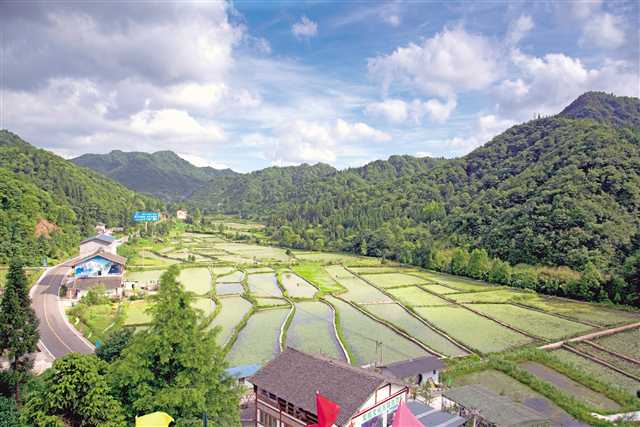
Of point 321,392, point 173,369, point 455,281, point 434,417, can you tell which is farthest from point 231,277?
point 173,369

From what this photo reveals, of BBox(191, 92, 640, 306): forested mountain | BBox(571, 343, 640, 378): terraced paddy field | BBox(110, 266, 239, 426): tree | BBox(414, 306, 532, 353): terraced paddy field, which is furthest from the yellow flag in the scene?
BBox(191, 92, 640, 306): forested mountain

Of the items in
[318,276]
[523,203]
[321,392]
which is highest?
[523,203]

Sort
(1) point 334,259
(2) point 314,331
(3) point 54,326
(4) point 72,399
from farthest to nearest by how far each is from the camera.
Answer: (1) point 334,259, (2) point 314,331, (3) point 54,326, (4) point 72,399

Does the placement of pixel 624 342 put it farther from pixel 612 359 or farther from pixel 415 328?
pixel 415 328

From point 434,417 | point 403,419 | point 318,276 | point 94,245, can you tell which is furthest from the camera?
point 94,245

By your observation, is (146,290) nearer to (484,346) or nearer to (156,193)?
(484,346)

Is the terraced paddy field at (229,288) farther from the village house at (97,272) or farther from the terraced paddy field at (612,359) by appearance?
the terraced paddy field at (612,359)

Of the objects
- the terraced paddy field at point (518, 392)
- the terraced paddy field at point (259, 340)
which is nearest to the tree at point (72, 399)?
the terraced paddy field at point (259, 340)
